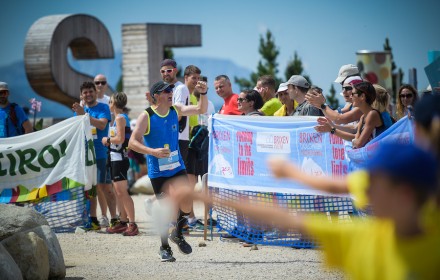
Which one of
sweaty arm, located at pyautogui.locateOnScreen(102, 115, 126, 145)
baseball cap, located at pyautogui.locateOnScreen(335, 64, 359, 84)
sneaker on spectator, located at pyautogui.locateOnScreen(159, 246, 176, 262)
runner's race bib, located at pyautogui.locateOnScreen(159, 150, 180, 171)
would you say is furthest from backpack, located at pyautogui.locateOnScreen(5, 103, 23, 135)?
baseball cap, located at pyautogui.locateOnScreen(335, 64, 359, 84)

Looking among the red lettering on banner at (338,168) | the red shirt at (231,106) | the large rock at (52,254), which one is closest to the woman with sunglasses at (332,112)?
the red lettering on banner at (338,168)

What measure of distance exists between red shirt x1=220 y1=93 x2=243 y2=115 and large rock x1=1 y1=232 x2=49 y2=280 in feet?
13.9

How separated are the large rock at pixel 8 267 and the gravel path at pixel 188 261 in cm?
133

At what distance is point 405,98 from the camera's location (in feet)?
30.9

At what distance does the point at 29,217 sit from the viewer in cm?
732

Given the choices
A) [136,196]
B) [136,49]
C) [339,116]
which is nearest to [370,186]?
[339,116]

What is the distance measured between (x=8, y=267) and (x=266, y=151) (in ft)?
12.4

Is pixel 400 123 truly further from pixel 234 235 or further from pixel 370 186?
pixel 370 186

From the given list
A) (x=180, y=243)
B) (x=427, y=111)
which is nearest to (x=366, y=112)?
(x=180, y=243)

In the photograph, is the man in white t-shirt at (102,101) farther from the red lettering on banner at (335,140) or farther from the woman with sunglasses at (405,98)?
the woman with sunglasses at (405,98)

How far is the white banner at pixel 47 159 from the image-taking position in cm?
1112

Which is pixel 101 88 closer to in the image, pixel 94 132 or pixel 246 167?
pixel 94 132

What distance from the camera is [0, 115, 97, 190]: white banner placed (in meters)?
11.1

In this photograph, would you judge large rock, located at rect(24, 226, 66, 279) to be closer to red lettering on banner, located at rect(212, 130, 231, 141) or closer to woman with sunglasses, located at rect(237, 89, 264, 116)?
red lettering on banner, located at rect(212, 130, 231, 141)
